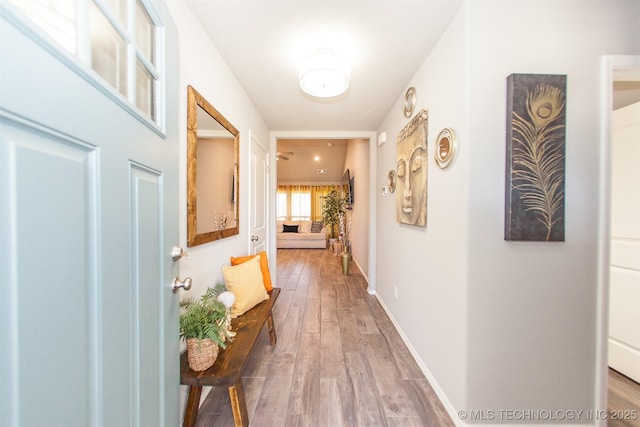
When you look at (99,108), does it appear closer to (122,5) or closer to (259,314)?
(122,5)

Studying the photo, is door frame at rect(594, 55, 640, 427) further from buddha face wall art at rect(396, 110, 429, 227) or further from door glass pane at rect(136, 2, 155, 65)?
door glass pane at rect(136, 2, 155, 65)

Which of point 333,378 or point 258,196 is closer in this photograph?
A: point 333,378

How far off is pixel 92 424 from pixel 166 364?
336mm

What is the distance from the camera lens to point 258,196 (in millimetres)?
2641

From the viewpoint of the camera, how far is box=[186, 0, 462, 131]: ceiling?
4.22ft

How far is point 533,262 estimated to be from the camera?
1213 mm

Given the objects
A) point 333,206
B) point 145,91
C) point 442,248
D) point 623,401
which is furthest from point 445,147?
point 333,206

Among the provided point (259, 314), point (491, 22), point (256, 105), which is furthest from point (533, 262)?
point (256, 105)

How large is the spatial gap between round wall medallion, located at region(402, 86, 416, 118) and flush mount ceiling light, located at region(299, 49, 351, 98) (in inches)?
27.1

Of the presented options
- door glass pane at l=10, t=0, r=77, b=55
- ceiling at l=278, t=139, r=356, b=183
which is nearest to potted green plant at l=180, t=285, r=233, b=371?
door glass pane at l=10, t=0, r=77, b=55

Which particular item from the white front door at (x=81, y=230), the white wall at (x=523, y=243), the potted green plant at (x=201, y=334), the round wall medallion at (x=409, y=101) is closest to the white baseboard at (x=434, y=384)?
the white wall at (x=523, y=243)

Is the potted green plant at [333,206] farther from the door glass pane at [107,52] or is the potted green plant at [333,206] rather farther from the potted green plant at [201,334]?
the door glass pane at [107,52]

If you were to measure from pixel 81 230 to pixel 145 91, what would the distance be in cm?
54

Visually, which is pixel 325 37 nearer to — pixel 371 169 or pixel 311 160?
pixel 371 169
